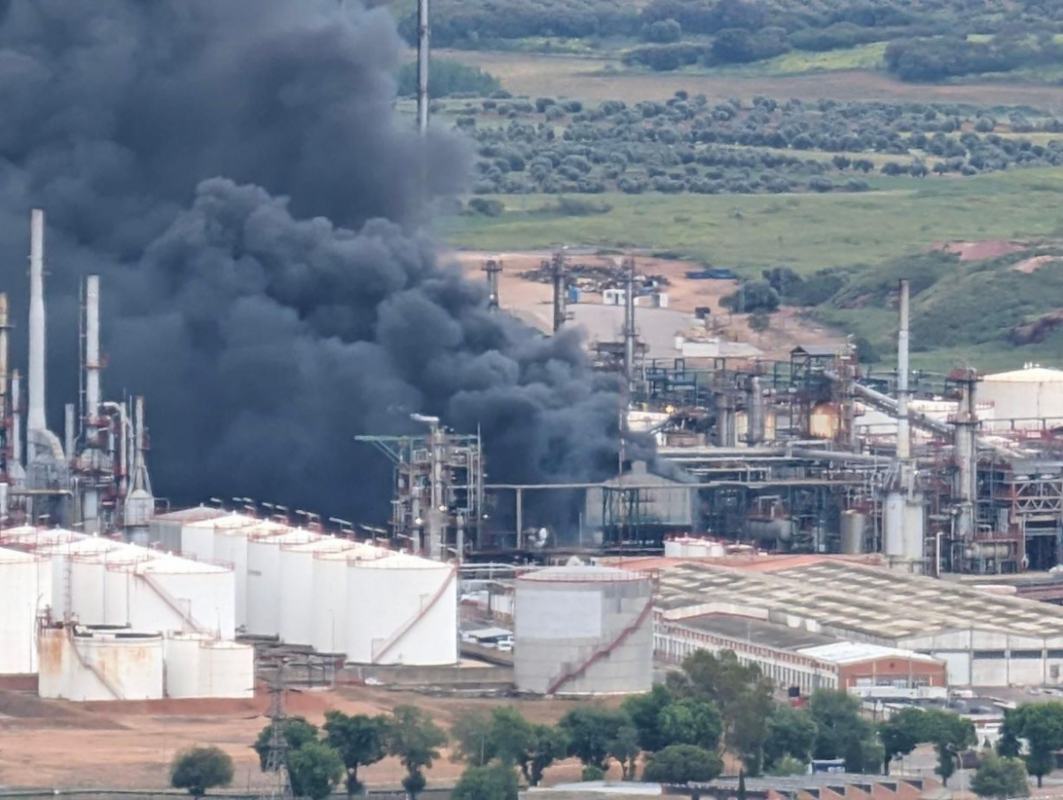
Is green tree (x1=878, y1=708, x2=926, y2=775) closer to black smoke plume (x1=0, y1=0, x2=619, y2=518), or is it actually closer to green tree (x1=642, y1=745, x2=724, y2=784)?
green tree (x1=642, y1=745, x2=724, y2=784)

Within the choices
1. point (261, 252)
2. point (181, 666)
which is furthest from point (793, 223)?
point (181, 666)

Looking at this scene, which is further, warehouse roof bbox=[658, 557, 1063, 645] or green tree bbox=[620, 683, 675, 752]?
warehouse roof bbox=[658, 557, 1063, 645]

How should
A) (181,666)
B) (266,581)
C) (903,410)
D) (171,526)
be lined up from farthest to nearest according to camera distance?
1. (903,410)
2. (171,526)
3. (266,581)
4. (181,666)

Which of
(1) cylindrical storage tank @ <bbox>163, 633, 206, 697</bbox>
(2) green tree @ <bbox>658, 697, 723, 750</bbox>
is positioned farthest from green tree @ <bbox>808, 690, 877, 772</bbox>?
(1) cylindrical storage tank @ <bbox>163, 633, 206, 697</bbox>

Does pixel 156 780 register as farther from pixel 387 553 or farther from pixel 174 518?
pixel 174 518

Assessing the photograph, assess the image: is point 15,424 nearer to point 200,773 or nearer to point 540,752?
point 540,752

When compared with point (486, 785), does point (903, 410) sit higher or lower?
higher
